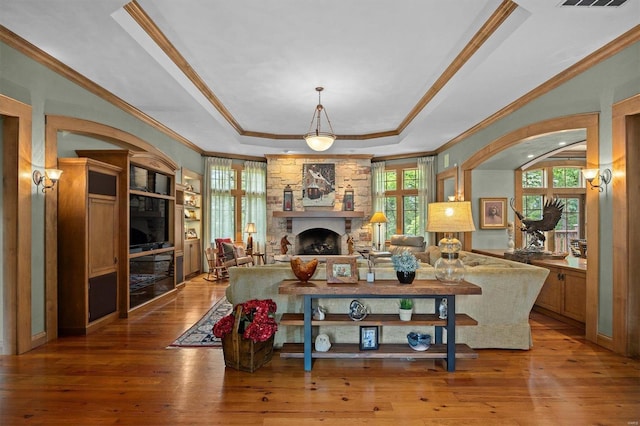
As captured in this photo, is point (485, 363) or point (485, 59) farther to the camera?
point (485, 59)

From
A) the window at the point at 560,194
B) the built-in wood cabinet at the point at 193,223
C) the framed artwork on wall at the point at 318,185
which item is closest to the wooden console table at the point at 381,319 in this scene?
the built-in wood cabinet at the point at 193,223

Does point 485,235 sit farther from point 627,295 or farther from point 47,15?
point 47,15

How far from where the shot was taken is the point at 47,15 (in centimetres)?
289

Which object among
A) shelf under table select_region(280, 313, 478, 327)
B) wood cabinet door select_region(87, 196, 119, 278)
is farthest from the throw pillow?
shelf under table select_region(280, 313, 478, 327)

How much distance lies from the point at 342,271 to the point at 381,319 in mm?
557

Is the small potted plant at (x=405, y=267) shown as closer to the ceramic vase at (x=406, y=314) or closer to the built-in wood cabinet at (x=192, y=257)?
the ceramic vase at (x=406, y=314)

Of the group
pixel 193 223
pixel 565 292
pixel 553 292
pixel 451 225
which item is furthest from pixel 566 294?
pixel 193 223

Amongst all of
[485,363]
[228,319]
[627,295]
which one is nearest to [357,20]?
[228,319]

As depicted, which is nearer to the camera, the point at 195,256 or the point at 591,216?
the point at 591,216

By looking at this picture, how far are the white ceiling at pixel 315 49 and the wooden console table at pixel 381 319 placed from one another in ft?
7.85

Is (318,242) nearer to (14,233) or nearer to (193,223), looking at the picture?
(193,223)

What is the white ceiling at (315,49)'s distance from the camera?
3.00 meters

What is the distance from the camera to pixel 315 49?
384 centimetres

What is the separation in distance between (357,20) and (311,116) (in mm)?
3138
